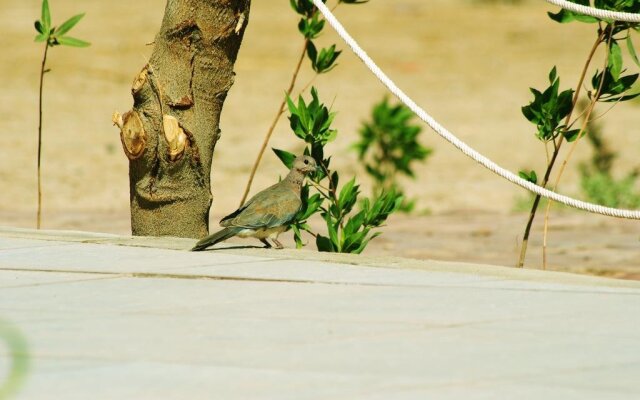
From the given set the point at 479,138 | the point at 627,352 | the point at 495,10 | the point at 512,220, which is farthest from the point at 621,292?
the point at 495,10

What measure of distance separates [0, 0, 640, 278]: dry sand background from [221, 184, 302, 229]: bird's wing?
3.10 m

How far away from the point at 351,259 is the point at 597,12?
1550 millimetres

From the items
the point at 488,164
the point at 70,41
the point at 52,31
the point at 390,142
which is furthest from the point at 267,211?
the point at 390,142

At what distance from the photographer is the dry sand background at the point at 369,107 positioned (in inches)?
462

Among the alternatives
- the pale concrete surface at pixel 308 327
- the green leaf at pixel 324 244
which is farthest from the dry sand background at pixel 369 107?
the pale concrete surface at pixel 308 327

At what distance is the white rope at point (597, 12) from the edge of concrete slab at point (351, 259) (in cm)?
119

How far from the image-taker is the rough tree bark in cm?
712

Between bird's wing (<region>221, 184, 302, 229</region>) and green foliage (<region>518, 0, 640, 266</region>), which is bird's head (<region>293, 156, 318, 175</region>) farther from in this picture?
green foliage (<region>518, 0, 640, 266</region>)

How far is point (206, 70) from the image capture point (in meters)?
7.28

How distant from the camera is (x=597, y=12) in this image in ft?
21.3

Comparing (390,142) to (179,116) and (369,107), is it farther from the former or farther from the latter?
(369,107)

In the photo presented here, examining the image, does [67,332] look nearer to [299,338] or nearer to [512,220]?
[299,338]

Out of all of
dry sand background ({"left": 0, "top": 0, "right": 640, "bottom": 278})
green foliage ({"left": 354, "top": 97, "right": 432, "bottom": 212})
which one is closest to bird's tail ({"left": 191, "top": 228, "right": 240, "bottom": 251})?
dry sand background ({"left": 0, "top": 0, "right": 640, "bottom": 278})

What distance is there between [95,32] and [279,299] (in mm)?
20130
